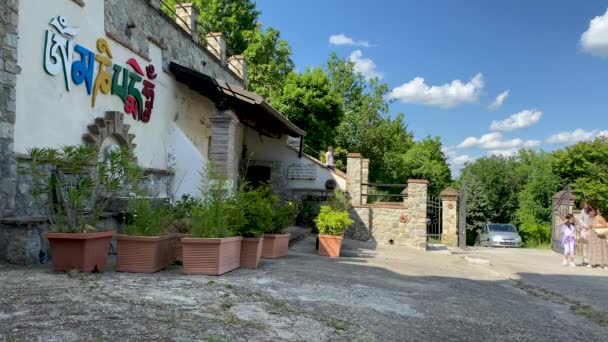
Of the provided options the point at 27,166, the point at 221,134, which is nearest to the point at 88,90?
the point at 27,166

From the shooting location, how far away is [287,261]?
7469 mm

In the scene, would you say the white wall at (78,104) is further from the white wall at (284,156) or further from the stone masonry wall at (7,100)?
the white wall at (284,156)

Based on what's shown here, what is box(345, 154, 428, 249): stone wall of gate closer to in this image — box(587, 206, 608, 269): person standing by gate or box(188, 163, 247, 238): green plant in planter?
box(587, 206, 608, 269): person standing by gate

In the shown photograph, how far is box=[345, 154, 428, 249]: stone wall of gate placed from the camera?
12.8 m

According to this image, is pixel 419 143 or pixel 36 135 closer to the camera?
pixel 36 135

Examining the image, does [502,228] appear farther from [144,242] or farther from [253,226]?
[144,242]

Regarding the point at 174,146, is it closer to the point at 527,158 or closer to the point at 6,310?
the point at 6,310

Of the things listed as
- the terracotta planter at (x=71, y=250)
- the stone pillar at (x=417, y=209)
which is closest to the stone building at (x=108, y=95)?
the terracotta planter at (x=71, y=250)

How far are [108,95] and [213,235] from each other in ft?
11.5

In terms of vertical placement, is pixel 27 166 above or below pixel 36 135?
below

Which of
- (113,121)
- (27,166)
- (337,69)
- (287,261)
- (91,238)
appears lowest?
(287,261)

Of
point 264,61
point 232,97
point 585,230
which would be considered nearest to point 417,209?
point 585,230

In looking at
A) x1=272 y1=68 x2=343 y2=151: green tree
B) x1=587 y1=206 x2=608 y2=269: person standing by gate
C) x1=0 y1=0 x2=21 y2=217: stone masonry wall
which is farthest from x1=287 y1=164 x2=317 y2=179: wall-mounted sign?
x1=0 y1=0 x2=21 y2=217: stone masonry wall

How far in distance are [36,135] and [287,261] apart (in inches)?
153
